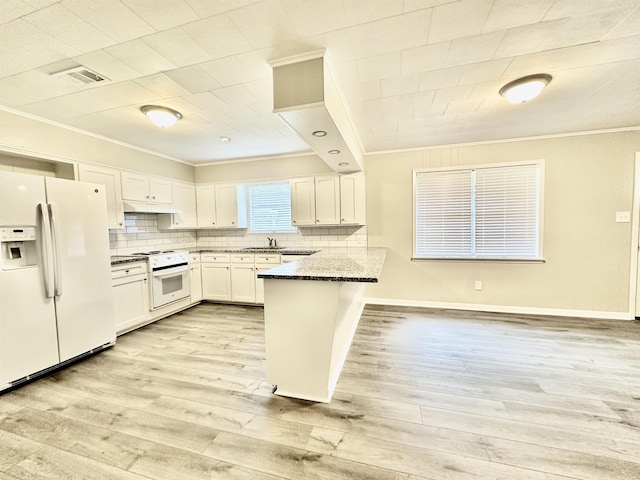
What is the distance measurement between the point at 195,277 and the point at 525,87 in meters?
4.72

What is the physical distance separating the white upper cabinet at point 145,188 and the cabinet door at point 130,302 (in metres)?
1.15

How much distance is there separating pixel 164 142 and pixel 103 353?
2.66m

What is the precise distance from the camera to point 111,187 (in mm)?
3348

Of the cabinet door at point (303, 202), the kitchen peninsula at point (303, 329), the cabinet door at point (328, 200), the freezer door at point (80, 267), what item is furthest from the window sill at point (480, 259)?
the freezer door at point (80, 267)

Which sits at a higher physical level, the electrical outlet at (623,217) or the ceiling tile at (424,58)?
the ceiling tile at (424,58)

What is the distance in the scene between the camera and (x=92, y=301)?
2674mm

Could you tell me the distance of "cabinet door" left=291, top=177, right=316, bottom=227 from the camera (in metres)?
4.13

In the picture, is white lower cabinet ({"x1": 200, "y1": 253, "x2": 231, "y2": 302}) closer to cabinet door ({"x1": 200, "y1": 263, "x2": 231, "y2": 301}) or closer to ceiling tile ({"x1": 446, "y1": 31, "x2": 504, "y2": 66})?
cabinet door ({"x1": 200, "y1": 263, "x2": 231, "y2": 301})

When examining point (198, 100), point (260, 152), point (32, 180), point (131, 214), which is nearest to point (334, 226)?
point (260, 152)

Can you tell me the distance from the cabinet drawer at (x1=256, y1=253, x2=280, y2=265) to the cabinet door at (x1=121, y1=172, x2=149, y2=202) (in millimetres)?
1811

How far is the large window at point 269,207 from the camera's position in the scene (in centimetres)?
456

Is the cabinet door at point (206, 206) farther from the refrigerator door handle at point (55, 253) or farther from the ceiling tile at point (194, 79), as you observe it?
the ceiling tile at point (194, 79)

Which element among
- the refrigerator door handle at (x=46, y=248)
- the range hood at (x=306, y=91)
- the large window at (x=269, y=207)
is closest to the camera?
the range hood at (x=306, y=91)

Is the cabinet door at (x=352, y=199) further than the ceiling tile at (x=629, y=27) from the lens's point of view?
Yes
